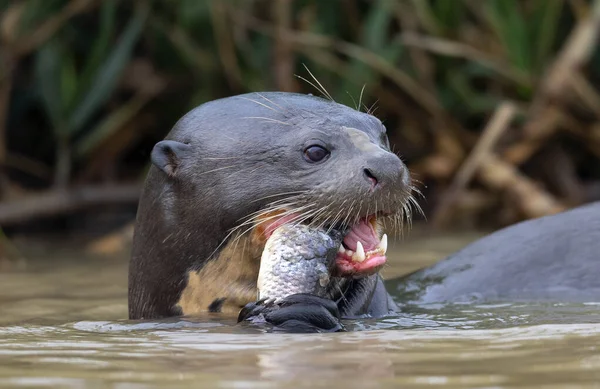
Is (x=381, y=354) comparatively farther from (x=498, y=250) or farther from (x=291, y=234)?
(x=498, y=250)

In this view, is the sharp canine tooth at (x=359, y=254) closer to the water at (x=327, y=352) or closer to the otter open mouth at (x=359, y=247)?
the otter open mouth at (x=359, y=247)

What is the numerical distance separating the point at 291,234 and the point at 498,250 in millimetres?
927

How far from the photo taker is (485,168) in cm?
575

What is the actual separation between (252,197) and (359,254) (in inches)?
12.8

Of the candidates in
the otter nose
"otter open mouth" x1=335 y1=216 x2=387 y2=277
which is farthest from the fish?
the otter nose

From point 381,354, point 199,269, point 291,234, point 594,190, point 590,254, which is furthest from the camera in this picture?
point 594,190

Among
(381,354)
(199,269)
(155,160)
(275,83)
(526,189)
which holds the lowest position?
(381,354)

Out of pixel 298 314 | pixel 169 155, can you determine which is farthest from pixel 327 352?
pixel 169 155

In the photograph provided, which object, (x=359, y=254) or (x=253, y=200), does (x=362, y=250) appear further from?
(x=253, y=200)

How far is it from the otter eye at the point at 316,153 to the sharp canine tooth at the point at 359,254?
26cm

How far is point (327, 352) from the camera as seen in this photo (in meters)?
2.18

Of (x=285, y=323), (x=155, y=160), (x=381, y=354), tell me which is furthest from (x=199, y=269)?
(x=381, y=354)

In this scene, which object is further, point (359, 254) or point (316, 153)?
point (316, 153)

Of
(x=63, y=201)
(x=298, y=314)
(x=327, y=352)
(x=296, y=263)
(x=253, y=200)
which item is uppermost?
(x=63, y=201)
